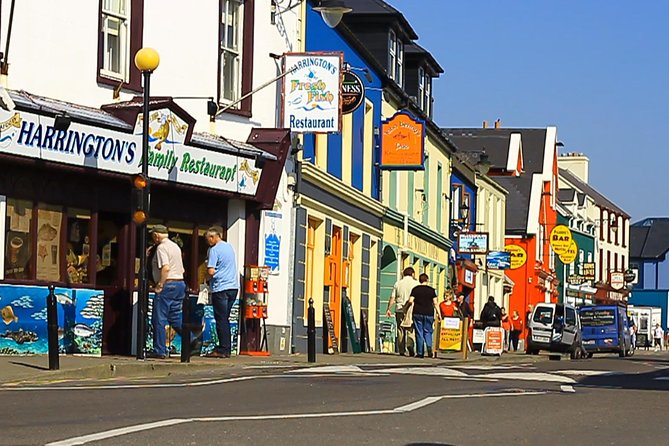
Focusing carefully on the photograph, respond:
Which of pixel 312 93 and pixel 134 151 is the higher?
pixel 312 93

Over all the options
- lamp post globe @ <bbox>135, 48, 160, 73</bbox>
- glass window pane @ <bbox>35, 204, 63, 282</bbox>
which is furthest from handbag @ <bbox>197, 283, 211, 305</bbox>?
lamp post globe @ <bbox>135, 48, 160, 73</bbox>

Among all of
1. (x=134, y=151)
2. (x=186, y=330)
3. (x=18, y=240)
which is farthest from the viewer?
(x=134, y=151)

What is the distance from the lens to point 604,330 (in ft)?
170

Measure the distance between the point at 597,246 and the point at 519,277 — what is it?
1023 inches

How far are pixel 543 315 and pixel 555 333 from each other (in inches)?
49.3

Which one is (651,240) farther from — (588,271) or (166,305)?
(166,305)

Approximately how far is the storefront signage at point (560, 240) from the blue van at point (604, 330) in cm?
1381

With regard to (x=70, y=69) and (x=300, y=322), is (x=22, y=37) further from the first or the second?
(x=300, y=322)

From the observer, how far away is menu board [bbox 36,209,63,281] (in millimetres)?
20078

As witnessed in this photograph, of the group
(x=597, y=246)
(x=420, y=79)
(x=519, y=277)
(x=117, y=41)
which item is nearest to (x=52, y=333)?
(x=117, y=41)

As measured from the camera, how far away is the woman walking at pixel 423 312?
28312 mm

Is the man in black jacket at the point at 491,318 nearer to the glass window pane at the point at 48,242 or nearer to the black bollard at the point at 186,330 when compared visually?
the glass window pane at the point at 48,242

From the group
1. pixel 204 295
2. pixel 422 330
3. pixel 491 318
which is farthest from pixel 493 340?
pixel 204 295

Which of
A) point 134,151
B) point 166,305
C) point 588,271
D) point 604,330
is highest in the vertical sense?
point 134,151
